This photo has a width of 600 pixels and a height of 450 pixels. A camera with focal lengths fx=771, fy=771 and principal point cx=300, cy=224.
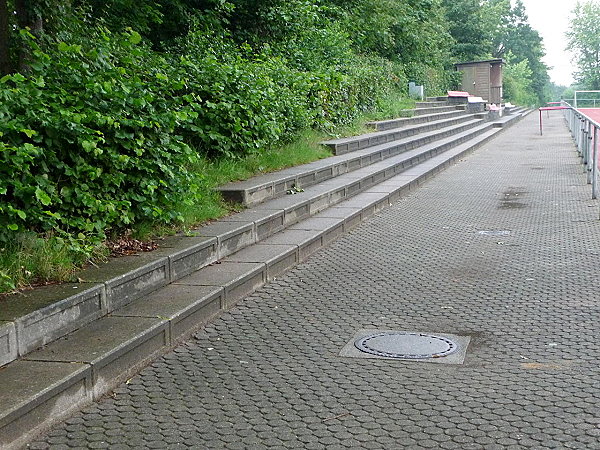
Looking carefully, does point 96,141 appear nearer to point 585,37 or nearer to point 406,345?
point 406,345

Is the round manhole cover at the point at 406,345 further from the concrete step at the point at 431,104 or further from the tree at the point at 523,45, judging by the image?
the tree at the point at 523,45

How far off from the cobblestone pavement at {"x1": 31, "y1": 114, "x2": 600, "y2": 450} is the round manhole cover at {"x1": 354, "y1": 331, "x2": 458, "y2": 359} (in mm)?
144

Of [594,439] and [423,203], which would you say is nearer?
[594,439]

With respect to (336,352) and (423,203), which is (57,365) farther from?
(423,203)

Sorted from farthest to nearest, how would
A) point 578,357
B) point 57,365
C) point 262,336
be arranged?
point 262,336
point 578,357
point 57,365

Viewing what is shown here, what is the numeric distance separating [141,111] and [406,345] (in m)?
3.02

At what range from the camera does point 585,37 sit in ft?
398

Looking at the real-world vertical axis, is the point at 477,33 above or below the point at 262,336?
above

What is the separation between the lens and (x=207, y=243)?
6.62 metres

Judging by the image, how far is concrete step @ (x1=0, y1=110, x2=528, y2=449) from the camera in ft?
12.4

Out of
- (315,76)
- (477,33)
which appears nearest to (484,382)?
(315,76)

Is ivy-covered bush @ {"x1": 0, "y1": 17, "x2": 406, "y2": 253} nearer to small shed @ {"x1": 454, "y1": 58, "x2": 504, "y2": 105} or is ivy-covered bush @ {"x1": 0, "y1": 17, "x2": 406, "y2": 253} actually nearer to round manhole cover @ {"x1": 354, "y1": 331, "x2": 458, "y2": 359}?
round manhole cover @ {"x1": 354, "y1": 331, "x2": 458, "y2": 359}

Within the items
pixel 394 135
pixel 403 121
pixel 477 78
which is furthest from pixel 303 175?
pixel 477 78

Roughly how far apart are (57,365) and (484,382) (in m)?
2.35
